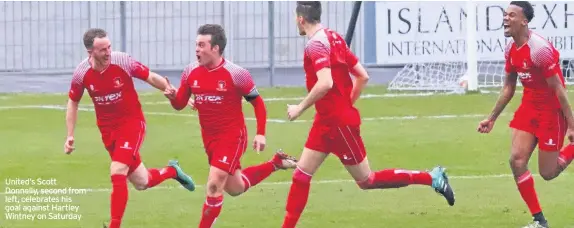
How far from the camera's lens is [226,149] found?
11555mm

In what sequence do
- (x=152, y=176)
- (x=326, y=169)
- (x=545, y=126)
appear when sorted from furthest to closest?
(x=326, y=169) → (x=152, y=176) → (x=545, y=126)

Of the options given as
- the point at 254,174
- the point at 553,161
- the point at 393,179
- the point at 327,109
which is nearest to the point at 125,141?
the point at 254,174

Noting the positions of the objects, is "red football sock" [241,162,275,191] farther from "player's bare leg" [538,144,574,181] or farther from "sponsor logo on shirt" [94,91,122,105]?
"player's bare leg" [538,144,574,181]

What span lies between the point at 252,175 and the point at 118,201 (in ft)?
4.73

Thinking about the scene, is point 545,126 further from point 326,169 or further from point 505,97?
point 326,169

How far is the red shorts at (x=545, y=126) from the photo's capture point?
39.1 feet

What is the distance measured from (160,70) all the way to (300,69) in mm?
3399

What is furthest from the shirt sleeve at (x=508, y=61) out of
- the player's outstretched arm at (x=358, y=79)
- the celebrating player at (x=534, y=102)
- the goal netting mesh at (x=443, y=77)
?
the goal netting mesh at (x=443, y=77)

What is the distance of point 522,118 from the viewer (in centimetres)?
1204

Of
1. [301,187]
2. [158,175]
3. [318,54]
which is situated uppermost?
[318,54]

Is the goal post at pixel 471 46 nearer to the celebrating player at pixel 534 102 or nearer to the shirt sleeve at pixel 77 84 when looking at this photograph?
the celebrating player at pixel 534 102

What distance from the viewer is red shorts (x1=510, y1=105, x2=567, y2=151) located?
11.9 metres

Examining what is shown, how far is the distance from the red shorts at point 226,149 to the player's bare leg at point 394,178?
92 centimetres

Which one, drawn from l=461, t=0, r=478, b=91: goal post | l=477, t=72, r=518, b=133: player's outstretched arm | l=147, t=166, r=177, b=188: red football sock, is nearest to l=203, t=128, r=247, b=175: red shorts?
l=147, t=166, r=177, b=188: red football sock
